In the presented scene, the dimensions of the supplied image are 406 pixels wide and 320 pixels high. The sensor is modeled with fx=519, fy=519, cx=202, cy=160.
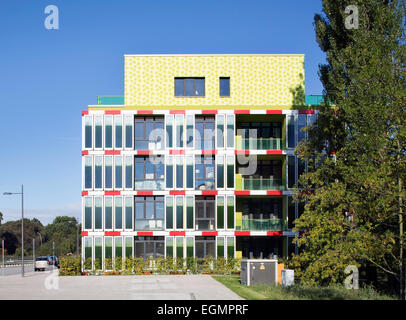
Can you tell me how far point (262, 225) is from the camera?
3738 cm

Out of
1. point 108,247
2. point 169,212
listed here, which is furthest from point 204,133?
point 108,247

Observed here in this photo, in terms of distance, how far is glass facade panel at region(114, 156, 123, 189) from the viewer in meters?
37.5

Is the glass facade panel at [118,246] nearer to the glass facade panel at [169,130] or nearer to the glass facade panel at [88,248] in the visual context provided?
the glass facade panel at [88,248]

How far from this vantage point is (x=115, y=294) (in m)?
21.0

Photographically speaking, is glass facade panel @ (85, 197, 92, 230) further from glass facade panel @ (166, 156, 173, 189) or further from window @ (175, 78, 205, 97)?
window @ (175, 78, 205, 97)

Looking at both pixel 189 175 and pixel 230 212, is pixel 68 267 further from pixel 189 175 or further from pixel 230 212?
pixel 230 212

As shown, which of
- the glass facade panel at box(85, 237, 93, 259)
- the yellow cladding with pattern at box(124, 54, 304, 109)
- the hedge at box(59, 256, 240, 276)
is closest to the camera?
the hedge at box(59, 256, 240, 276)

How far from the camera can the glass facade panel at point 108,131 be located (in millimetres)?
37656

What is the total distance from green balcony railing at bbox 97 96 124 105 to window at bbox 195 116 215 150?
5.91 m

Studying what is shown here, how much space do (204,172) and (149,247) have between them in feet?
22.0

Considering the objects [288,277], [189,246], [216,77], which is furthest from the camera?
[216,77]

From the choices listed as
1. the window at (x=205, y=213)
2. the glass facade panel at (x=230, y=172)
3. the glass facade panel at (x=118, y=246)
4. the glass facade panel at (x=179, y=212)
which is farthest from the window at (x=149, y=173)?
the glass facade panel at (x=230, y=172)

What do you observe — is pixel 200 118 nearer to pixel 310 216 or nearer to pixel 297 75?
pixel 297 75

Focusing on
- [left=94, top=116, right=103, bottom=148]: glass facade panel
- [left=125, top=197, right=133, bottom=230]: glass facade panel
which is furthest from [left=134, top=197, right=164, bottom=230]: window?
[left=94, top=116, right=103, bottom=148]: glass facade panel
